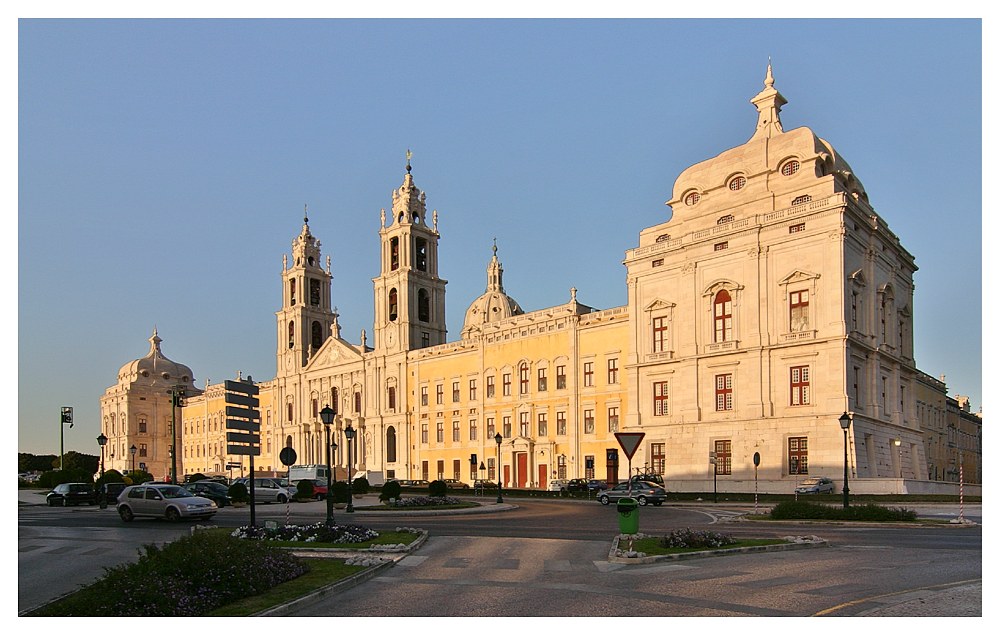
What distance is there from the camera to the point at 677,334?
193 ft

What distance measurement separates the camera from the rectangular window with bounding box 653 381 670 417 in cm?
5909

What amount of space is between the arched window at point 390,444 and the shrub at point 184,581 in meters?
74.8

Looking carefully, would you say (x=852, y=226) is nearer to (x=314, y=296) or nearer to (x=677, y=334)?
(x=677, y=334)

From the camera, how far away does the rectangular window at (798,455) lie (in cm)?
5128

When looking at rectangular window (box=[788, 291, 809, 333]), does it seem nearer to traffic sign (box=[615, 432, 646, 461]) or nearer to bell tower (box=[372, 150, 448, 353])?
traffic sign (box=[615, 432, 646, 461])

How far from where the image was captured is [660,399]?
5956 centimetres

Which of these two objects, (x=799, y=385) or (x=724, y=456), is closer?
(x=799, y=385)

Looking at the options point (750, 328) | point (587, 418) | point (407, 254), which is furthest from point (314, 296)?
point (750, 328)

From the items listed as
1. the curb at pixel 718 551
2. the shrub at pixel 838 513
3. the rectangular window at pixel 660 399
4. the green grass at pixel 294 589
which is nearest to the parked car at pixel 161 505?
the green grass at pixel 294 589

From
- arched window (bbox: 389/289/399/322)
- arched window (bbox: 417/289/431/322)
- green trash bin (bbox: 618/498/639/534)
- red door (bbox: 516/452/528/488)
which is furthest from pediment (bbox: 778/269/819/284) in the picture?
arched window (bbox: 389/289/399/322)

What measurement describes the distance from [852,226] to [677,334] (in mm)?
12761

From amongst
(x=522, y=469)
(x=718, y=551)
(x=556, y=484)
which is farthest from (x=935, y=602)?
(x=522, y=469)

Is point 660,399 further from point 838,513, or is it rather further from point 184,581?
point 184,581

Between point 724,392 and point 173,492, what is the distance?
34.1 m
